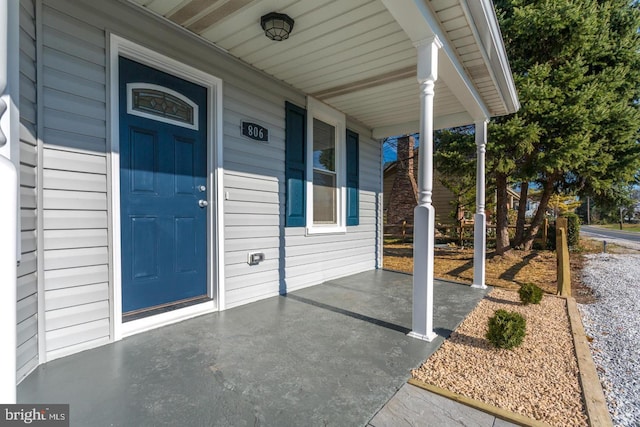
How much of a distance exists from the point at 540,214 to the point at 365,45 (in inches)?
285

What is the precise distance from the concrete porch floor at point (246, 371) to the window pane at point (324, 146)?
213 centimetres

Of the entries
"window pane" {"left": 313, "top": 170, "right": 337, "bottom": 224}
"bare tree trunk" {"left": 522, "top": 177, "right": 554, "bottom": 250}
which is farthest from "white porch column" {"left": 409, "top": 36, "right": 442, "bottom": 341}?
"bare tree trunk" {"left": 522, "top": 177, "right": 554, "bottom": 250}

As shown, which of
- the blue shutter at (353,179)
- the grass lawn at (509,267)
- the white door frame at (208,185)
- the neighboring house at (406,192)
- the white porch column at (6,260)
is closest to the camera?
the white porch column at (6,260)

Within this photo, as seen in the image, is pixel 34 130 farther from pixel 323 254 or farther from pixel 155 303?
pixel 323 254

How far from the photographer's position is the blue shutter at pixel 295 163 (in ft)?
12.1

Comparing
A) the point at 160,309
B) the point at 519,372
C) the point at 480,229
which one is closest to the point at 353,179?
the point at 480,229

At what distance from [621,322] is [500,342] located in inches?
78.2

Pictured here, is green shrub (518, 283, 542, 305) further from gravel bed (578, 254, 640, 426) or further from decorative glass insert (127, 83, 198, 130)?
decorative glass insert (127, 83, 198, 130)

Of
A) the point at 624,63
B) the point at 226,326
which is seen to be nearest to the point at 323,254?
the point at 226,326

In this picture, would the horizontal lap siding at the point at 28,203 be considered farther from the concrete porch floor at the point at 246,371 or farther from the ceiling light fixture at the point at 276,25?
the ceiling light fixture at the point at 276,25

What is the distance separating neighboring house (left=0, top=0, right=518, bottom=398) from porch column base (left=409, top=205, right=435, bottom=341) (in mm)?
902

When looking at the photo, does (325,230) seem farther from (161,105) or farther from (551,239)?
(551,239)

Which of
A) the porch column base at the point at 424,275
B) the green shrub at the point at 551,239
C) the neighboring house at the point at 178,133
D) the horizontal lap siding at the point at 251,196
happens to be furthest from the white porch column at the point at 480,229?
the green shrub at the point at 551,239

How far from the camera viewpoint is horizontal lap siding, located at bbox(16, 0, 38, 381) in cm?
170
